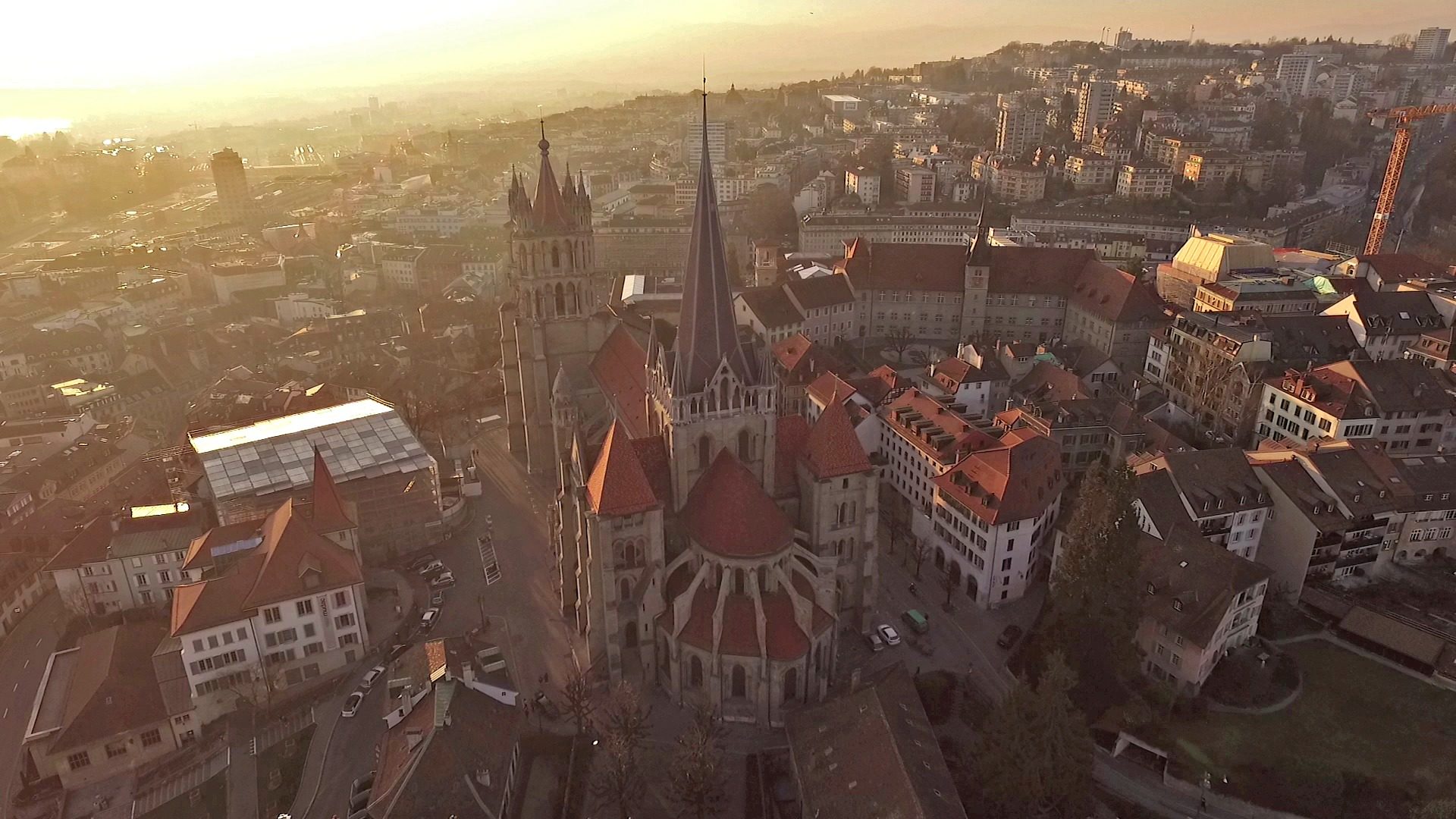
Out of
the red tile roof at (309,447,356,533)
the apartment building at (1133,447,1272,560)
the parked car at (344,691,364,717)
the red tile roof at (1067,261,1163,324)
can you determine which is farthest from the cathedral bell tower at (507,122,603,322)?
the red tile roof at (1067,261,1163,324)

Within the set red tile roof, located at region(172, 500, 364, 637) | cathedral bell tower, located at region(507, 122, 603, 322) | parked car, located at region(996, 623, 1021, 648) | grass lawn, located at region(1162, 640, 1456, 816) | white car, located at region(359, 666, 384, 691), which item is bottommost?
white car, located at region(359, 666, 384, 691)

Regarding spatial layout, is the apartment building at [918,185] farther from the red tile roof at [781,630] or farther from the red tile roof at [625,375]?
the red tile roof at [781,630]

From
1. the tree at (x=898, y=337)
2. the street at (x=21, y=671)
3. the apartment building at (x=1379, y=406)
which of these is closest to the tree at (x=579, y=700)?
the street at (x=21, y=671)

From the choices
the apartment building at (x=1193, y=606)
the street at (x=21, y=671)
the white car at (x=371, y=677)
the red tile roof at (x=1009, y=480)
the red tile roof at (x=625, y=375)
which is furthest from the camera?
the red tile roof at (x=625, y=375)

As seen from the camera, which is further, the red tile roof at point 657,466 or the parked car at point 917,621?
the parked car at point 917,621

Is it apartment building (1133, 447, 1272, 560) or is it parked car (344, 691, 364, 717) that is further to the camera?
apartment building (1133, 447, 1272, 560)

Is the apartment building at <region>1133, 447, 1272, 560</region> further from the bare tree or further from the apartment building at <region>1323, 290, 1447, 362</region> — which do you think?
the apartment building at <region>1323, 290, 1447, 362</region>

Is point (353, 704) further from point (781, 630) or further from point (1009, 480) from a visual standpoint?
point (1009, 480)
